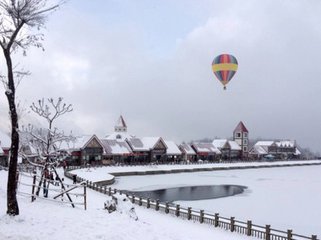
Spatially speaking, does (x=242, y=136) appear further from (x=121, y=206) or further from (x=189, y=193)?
(x=121, y=206)

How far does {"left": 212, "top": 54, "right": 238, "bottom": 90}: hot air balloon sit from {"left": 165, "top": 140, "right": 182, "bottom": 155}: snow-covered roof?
36699 mm

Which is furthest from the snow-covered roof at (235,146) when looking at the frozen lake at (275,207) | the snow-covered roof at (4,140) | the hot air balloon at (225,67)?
the snow-covered roof at (4,140)

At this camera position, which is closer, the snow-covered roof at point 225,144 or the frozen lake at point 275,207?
the frozen lake at point 275,207

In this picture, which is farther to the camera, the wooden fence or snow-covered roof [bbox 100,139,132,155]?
snow-covered roof [bbox 100,139,132,155]

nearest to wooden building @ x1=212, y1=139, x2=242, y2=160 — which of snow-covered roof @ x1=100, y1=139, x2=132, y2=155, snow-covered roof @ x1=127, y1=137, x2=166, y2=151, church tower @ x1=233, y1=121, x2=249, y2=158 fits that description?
church tower @ x1=233, y1=121, x2=249, y2=158

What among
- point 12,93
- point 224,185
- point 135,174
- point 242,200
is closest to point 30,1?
point 12,93

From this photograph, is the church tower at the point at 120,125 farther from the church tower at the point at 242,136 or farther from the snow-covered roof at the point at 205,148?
the church tower at the point at 242,136

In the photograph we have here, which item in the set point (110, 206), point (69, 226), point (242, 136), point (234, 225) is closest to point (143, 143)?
point (242, 136)

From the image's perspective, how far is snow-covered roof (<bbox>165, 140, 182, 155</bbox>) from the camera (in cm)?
8806

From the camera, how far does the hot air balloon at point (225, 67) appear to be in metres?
52.5

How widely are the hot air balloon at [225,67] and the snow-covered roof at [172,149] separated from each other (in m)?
36.7

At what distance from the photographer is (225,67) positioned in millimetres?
52594

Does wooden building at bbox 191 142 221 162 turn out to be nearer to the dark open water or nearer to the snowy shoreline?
the snowy shoreline

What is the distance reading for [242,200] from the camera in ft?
116
